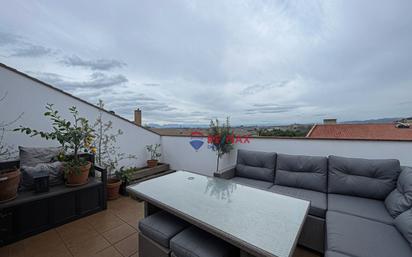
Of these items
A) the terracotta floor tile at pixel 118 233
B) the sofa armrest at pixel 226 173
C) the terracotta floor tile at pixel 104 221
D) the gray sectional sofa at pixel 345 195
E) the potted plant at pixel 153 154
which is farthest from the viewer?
the potted plant at pixel 153 154

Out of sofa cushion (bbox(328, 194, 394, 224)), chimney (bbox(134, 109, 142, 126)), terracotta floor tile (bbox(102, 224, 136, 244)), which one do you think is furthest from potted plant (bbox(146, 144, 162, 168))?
sofa cushion (bbox(328, 194, 394, 224))

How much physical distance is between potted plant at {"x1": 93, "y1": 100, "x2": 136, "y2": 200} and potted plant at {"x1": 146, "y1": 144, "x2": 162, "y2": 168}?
29.4 inches

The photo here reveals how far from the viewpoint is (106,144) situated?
140 inches

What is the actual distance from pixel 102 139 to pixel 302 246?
154 inches

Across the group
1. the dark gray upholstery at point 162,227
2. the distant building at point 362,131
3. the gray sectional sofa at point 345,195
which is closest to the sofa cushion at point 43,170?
the dark gray upholstery at point 162,227

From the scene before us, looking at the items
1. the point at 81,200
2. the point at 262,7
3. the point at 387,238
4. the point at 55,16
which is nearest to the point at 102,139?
the point at 81,200

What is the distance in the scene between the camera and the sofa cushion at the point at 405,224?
3.99 ft

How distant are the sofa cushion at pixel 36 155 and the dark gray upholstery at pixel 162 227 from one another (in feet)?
7.06

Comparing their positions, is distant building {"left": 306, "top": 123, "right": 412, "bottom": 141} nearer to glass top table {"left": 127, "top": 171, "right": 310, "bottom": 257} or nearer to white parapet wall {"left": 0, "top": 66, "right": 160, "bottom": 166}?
glass top table {"left": 127, "top": 171, "right": 310, "bottom": 257}

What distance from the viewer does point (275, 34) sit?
272 cm

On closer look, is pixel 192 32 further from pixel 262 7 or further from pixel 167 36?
pixel 262 7

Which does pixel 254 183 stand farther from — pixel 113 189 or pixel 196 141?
pixel 113 189

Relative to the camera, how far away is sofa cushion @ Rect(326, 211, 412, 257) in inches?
45.1

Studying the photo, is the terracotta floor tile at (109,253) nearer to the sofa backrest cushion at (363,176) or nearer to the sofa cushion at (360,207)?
the sofa cushion at (360,207)
